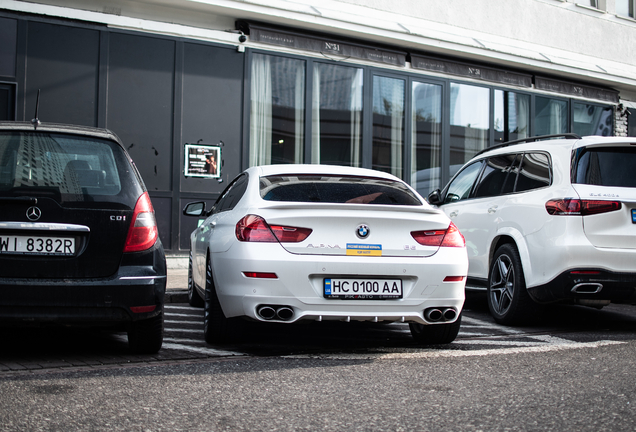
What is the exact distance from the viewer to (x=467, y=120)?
15.2 meters

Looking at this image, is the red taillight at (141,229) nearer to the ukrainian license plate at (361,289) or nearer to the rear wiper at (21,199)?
the rear wiper at (21,199)

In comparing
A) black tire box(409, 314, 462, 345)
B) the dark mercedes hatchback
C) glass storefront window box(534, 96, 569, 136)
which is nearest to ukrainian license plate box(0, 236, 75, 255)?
A: the dark mercedes hatchback

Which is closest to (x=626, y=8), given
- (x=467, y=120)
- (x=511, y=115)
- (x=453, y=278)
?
(x=511, y=115)

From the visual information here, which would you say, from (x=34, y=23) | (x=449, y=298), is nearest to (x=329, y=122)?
(x=34, y=23)

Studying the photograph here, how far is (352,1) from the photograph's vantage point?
1329cm

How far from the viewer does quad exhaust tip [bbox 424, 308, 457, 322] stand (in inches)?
196

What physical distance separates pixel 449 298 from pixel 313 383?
4.59 ft

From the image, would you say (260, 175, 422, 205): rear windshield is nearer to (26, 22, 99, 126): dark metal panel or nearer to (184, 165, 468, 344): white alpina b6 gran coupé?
(184, 165, 468, 344): white alpina b6 gran coupé

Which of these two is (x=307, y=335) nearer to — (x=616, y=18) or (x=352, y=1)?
(x=352, y=1)

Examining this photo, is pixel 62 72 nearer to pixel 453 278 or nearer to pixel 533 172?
pixel 533 172

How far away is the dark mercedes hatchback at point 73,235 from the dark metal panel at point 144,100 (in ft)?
21.9

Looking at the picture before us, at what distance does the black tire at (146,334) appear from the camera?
4.86 m

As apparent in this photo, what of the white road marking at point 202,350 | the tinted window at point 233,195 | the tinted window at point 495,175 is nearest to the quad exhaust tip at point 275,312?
the white road marking at point 202,350

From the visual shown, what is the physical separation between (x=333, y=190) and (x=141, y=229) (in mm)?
1512
